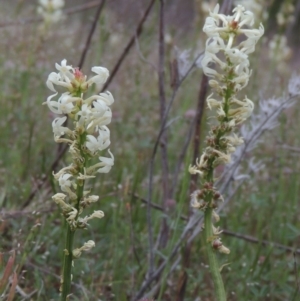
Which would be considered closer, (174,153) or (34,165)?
(34,165)

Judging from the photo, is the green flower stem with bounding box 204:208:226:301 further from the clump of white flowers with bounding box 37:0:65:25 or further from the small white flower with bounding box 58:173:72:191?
the clump of white flowers with bounding box 37:0:65:25

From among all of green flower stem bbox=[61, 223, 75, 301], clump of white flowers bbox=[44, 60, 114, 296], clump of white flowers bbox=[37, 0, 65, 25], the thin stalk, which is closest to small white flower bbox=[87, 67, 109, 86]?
clump of white flowers bbox=[44, 60, 114, 296]

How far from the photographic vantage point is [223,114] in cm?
115

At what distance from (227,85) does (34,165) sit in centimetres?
175

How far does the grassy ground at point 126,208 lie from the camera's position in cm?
175

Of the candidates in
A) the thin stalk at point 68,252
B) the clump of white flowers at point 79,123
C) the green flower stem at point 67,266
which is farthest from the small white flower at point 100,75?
the green flower stem at point 67,266

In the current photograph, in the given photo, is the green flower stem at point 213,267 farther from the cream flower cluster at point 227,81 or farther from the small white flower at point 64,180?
the small white flower at point 64,180

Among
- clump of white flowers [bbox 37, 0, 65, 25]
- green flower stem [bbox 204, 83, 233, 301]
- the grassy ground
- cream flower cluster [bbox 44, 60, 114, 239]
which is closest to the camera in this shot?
cream flower cluster [bbox 44, 60, 114, 239]


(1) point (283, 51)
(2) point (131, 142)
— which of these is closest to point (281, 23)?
(1) point (283, 51)

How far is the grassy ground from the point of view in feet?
5.75

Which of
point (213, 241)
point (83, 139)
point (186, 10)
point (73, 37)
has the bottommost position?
point (213, 241)

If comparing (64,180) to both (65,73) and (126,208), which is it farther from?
(126,208)

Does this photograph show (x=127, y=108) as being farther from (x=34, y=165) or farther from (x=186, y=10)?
(x=186, y=10)

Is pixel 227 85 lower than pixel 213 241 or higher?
higher
